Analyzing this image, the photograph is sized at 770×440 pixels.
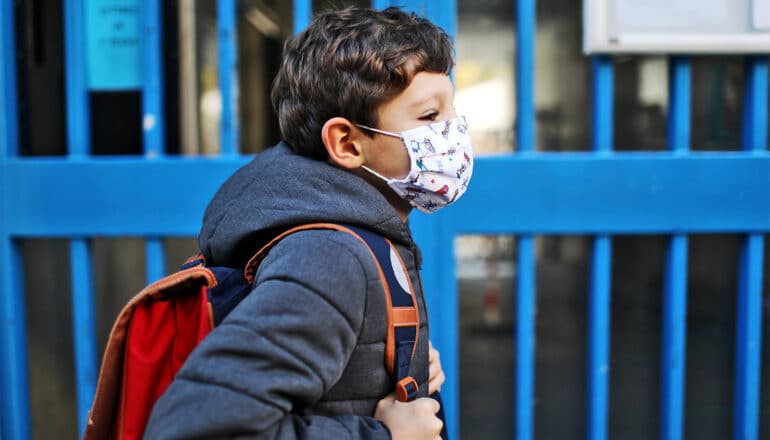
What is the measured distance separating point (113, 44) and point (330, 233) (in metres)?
1.26

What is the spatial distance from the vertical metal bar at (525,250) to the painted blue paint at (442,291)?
0.19 meters

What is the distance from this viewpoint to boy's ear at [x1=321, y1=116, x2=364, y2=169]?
44.3 inches

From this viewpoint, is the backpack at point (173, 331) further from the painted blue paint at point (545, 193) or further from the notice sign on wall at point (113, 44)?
the notice sign on wall at point (113, 44)

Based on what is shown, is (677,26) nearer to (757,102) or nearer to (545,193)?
(757,102)

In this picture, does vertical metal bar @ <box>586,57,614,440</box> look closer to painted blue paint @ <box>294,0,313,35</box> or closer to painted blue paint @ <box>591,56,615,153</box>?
painted blue paint @ <box>591,56,615,153</box>

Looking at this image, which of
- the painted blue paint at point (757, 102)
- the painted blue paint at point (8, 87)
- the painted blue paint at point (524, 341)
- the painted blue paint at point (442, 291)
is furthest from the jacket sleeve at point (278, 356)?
the painted blue paint at point (757, 102)

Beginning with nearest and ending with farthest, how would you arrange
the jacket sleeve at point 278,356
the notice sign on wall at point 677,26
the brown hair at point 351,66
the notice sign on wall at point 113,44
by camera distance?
the jacket sleeve at point 278,356, the brown hair at point 351,66, the notice sign on wall at point 677,26, the notice sign on wall at point 113,44

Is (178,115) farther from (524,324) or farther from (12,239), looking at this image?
(524,324)

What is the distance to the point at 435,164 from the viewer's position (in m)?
1.16

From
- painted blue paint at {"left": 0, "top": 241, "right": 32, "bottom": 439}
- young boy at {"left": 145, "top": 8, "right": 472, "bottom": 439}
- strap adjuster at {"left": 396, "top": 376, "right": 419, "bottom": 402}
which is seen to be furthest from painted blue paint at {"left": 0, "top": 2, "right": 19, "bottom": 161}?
strap adjuster at {"left": 396, "top": 376, "right": 419, "bottom": 402}

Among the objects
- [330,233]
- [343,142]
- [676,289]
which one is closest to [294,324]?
[330,233]

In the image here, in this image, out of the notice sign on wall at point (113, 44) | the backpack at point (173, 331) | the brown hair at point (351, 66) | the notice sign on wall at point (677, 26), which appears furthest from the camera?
the notice sign on wall at point (113, 44)

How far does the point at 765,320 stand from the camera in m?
1.97

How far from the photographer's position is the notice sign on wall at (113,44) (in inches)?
73.7
